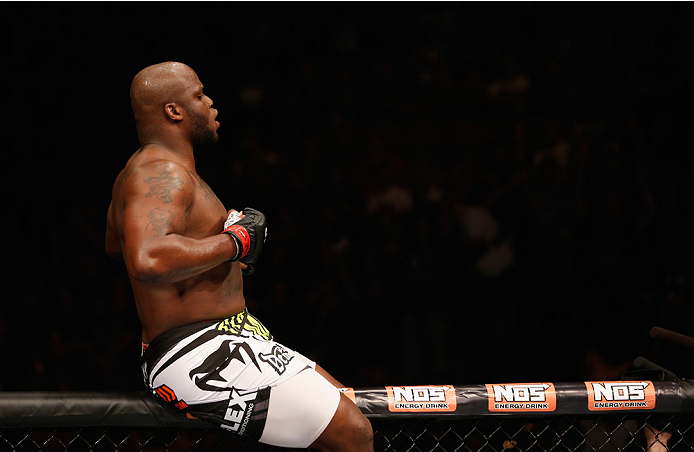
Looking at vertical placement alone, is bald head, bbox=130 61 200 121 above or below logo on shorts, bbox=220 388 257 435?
above

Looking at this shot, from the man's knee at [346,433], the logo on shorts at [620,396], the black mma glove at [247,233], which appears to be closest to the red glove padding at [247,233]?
the black mma glove at [247,233]

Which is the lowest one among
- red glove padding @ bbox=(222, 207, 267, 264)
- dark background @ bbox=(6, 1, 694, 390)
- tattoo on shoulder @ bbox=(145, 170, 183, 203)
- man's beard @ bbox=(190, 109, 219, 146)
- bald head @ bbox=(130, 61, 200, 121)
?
dark background @ bbox=(6, 1, 694, 390)

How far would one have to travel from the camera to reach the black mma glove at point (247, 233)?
1.24 metres

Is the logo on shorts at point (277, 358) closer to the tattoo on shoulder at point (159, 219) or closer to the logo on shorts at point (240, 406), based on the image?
the logo on shorts at point (240, 406)

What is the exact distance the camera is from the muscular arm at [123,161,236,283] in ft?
3.66

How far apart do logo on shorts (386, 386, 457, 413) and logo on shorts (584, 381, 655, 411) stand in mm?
302

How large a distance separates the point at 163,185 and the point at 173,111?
0.22m

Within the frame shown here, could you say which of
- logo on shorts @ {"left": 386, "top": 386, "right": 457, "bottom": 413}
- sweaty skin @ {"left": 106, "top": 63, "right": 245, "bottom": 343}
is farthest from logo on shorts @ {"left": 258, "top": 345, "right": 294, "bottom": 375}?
logo on shorts @ {"left": 386, "top": 386, "right": 457, "bottom": 413}

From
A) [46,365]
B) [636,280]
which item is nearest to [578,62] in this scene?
[636,280]

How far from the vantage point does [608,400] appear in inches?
53.8

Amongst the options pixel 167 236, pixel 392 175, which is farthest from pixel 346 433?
pixel 392 175

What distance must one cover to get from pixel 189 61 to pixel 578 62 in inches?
73.8

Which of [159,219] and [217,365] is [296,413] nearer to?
[217,365]

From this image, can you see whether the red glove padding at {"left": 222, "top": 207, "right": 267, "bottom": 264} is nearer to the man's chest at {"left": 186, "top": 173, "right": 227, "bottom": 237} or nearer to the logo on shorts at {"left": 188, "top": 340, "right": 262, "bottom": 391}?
the man's chest at {"left": 186, "top": 173, "right": 227, "bottom": 237}
